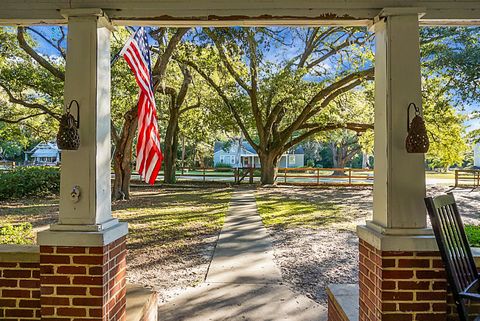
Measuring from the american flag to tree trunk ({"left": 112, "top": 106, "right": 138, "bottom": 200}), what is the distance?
851 centimetres

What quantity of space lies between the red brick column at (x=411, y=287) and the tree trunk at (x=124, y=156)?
33.1ft

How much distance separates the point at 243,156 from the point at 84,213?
44.4 meters

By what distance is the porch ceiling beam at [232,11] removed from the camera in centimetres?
255

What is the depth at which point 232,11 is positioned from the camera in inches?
103

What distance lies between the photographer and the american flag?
2975 mm

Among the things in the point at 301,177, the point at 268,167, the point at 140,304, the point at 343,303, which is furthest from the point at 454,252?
the point at 268,167

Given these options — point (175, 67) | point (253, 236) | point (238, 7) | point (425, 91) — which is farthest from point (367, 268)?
point (175, 67)

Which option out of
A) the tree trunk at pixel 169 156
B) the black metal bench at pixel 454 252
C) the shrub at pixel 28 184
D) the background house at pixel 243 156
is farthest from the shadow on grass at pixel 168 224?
the background house at pixel 243 156

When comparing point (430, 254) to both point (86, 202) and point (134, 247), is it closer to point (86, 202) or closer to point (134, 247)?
point (86, 202)

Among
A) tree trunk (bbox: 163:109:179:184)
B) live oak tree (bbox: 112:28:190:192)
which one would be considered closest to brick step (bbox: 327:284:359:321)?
live oak tree (bbox: 112:28:190:192)

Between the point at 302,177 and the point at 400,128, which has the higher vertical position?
the point at 400,128

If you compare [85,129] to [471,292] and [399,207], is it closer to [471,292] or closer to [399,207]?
[399,207]

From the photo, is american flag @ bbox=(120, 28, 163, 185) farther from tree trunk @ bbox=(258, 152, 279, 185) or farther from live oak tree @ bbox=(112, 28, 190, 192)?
tree trunk @ bbox=(258, 152, 279, 185)

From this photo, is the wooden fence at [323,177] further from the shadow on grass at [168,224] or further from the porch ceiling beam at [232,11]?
the porch ceiling beam at [232,11]
